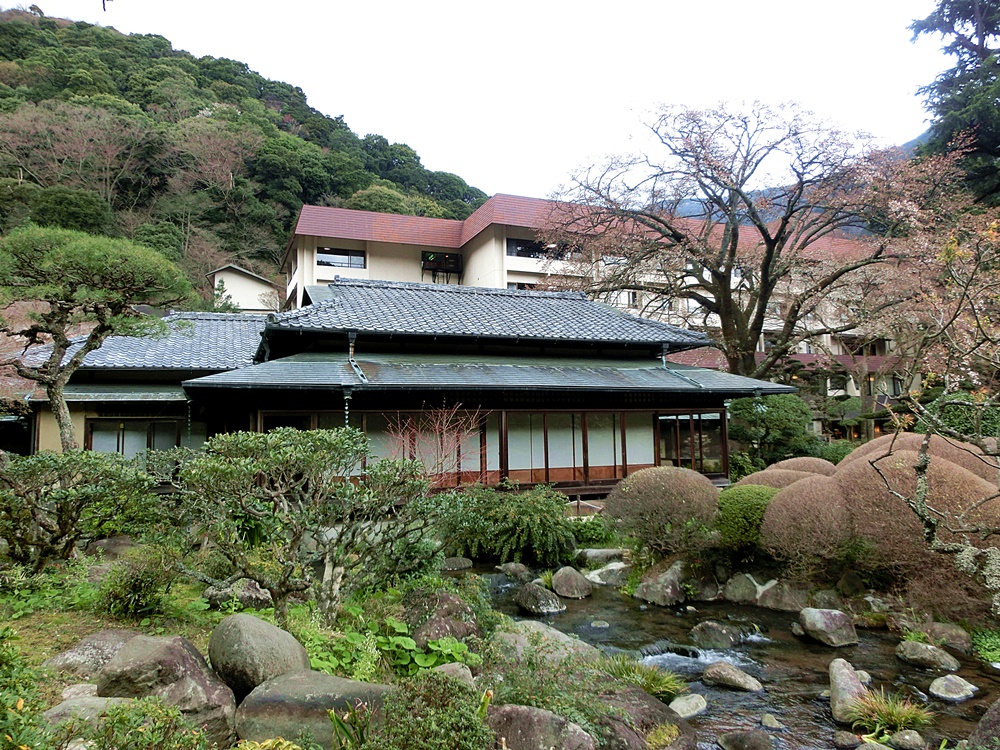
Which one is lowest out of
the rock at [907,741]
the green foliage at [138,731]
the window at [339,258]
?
the rock at [907,741]

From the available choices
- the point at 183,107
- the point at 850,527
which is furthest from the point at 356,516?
the point at 183,107

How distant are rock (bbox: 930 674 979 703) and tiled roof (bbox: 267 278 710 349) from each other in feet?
39.4

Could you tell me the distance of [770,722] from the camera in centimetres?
615

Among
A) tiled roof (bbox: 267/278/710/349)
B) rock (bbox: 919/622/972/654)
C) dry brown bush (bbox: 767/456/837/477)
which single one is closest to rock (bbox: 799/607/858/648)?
rock (bbox: 919/622/972/654)

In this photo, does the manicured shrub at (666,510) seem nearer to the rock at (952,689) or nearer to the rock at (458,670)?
the rock at (952,689)

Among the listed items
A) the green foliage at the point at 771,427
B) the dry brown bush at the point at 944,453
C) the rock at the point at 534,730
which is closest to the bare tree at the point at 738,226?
the green foliage at the point at 771,427

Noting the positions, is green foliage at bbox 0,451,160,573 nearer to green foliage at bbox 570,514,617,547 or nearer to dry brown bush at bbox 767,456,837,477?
green foliage at bbox 570,514,617,547

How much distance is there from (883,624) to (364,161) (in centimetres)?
→ 5036

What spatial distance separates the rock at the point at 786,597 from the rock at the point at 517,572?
3921mm

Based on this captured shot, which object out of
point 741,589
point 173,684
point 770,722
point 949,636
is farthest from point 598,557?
point 173,684

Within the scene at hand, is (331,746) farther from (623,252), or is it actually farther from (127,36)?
(127,36)

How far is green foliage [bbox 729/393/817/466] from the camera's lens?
776 inches

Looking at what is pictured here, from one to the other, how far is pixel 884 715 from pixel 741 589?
163 inches

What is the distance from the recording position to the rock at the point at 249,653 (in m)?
4.43
